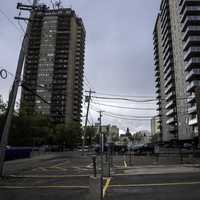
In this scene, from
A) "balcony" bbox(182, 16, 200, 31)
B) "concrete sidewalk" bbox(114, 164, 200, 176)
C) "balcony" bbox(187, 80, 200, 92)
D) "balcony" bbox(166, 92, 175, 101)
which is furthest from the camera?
"balcony" bbox(166, 92, 175, 101)

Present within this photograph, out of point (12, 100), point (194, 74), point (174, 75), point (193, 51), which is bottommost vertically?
point (12, 100)

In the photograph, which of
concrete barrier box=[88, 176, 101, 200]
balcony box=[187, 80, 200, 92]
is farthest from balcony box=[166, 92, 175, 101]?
concrete barrier box=[88, 176, 101, 200]

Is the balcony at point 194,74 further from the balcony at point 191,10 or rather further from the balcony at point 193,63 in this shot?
the balcony at point 191,10

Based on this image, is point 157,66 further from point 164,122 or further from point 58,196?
point 58,196

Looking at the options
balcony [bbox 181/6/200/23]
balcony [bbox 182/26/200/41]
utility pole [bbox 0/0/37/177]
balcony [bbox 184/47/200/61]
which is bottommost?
utility pole [bbox 0/0/37/177]

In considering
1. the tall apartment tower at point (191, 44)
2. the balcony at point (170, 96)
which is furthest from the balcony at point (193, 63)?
the balcony at point (170, 96)

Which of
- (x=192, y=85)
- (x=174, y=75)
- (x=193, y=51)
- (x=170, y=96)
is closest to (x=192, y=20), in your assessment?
(x=193, y=51)

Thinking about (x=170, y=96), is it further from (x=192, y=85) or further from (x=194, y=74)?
(x=192, y=85)

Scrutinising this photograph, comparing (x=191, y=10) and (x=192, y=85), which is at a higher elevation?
(x=191, y=10)

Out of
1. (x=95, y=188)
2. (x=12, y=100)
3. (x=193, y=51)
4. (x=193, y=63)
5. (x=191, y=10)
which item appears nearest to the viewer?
(x=95, y=188)

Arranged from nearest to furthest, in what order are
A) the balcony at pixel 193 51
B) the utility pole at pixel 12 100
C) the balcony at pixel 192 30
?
the utility pole at pixel 12 100 < the balcony at pixel 193 51 < the balcony at pixel 192 30

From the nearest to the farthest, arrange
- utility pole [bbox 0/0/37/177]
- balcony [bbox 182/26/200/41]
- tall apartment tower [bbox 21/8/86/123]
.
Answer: utility pole [bbox 0/0/37/177] < balcony [bbox 182/26/200/41] < tall apartment tower [bbox 21/8/86/123]

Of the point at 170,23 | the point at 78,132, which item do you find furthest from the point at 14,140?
the point at 170,23

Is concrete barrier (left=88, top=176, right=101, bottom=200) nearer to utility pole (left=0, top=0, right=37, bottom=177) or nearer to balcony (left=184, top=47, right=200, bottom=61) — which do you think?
utility pole (left=0, top=0, right=37, bottom=177)
